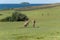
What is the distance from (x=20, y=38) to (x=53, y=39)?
2389 mm

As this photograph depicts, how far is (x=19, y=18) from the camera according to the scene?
3472 cm

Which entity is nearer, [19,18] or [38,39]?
[38,39]

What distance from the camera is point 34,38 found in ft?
56.1

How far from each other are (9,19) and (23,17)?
205cm

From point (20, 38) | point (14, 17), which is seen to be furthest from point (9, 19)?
point (20, 38)

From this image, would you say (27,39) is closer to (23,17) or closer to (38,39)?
(38,39)

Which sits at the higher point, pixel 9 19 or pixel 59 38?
pixel 59 38

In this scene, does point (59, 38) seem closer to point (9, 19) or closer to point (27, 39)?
point (27, 39)

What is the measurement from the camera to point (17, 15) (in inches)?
1387

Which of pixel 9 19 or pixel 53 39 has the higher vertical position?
pixel 53 39

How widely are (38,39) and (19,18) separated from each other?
18268 millimetres

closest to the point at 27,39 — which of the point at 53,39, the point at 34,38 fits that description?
the point at 34,38

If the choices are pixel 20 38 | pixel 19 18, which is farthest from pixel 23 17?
pixel 20 38

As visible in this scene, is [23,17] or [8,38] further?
[23,17]
